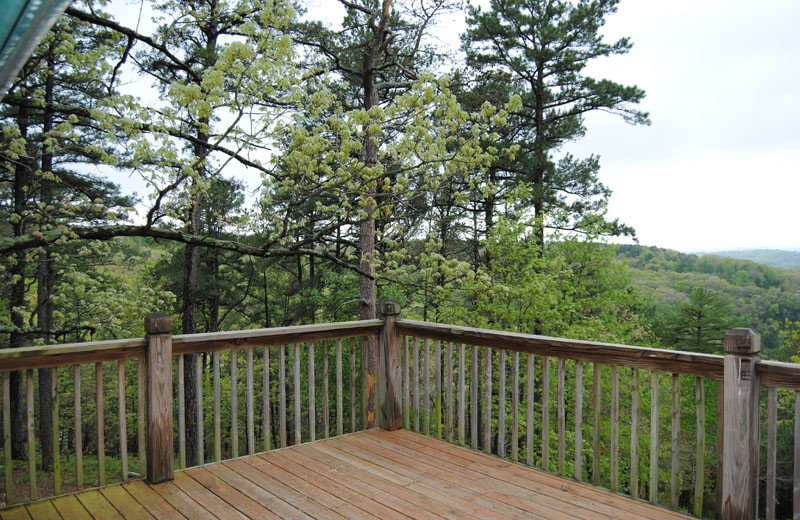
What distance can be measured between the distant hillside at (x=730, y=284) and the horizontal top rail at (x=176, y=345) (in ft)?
49.7

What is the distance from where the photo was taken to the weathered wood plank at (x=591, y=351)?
2.60m

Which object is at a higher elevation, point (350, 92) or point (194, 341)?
point (350, 92)

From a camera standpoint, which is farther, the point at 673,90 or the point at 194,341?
the point at 673,90

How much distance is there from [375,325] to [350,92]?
9.49 m

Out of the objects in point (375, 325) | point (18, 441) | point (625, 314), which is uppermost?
point (375, 325)

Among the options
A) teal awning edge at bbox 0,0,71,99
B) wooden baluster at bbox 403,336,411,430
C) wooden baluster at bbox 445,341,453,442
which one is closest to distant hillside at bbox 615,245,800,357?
wooden baluster at bbox 403,336,411,430

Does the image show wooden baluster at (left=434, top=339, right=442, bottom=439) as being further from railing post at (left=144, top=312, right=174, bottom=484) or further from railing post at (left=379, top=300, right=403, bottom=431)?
railing post at (left=144, top=312, right=174, bottom=484)

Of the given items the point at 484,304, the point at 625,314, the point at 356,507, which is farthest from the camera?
the point at 625,314

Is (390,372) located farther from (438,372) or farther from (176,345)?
(176,345)

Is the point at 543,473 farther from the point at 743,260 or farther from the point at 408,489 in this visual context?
the point at 743,260

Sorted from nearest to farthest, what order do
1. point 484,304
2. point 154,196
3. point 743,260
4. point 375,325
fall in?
point 375,325, point 154,196, point 484,304, point 743,260

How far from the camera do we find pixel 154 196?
455 cm

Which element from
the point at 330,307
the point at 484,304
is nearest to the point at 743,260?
the point at 484,304

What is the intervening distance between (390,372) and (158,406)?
172cm
